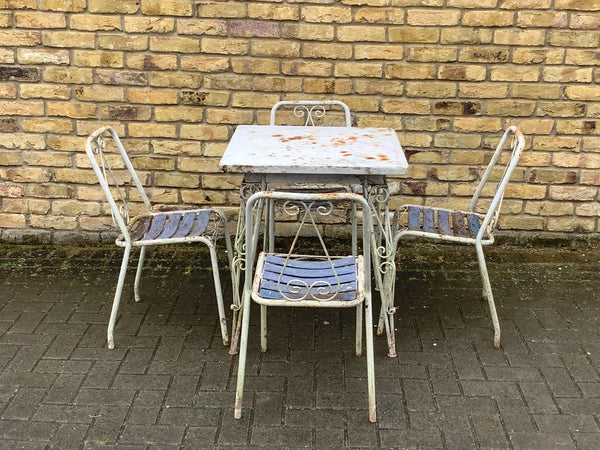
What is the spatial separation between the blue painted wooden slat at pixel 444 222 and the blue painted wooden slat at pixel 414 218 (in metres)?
0.11

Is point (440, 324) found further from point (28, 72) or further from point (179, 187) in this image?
point (28, 72)

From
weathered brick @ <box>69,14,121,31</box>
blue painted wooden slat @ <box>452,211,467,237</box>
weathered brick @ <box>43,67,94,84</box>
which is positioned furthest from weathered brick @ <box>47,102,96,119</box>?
blue painted wooden slat @ <box>452,211,467,237</box>

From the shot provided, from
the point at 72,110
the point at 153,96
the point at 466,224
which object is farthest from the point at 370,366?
the point at 72,110

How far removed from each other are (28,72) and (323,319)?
253cm

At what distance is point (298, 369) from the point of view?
9.49ft

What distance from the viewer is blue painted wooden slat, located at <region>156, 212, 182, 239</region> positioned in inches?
120

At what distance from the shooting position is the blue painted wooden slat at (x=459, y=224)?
311 centimetres

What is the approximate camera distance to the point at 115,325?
10.8 feet

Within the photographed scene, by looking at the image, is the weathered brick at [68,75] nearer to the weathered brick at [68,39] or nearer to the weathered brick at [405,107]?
the weathered brick at [68,39]

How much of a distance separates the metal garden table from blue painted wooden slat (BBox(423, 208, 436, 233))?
26 centimetres

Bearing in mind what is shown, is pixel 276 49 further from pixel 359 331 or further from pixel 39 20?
pixel 359 331

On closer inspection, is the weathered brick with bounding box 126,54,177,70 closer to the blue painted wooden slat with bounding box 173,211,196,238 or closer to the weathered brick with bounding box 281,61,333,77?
the weathered brick with bounding box 281,61,333,77

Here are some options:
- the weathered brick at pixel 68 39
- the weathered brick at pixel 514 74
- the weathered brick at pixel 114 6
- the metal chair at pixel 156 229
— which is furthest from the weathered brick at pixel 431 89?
the weathered brick at pixel 68 39

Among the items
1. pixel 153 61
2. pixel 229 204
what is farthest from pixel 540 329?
pixel 153 61
